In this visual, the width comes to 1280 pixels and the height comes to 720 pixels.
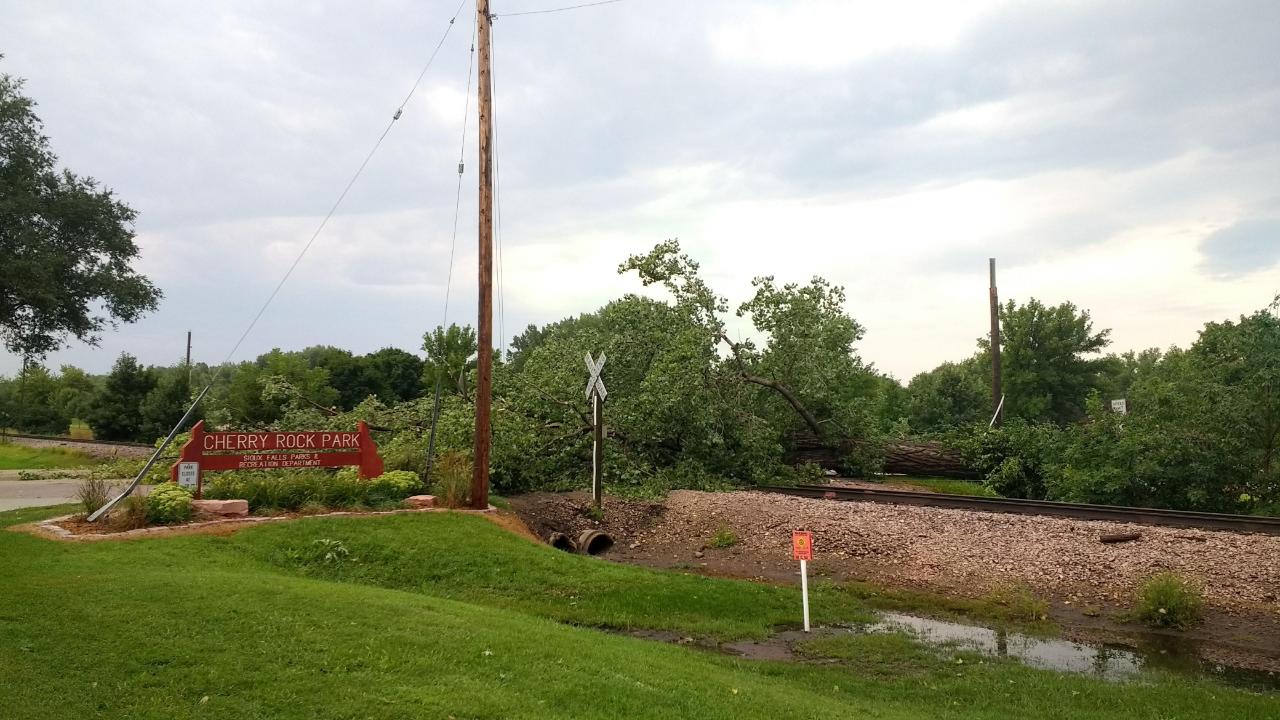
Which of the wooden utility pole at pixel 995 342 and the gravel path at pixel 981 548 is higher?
the wooden utility pole at pixel 995 342

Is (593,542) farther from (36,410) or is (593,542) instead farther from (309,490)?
(36,410)

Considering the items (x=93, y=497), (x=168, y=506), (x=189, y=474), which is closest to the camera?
(x=168, y=506)

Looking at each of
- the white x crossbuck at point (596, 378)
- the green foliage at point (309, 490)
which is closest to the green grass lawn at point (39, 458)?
the green foliage at point (309, 490)

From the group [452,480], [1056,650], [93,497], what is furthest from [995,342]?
[93,497]

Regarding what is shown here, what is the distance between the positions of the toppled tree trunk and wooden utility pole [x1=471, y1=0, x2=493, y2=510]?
11.3 metres

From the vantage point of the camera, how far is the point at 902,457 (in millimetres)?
24000

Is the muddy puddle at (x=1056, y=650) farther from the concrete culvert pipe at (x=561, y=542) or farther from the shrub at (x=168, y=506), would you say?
the shrub at (x=168, y=506)

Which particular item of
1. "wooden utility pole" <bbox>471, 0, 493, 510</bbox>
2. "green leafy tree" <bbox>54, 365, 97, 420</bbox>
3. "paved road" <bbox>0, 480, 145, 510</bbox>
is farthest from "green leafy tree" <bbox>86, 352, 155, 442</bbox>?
"wooden utility pole" <bbox>471, 0, 493, 510</bbox>

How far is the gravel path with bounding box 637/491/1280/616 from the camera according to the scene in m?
10.4

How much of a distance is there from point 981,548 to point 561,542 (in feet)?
20.8

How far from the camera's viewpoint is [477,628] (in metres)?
7.19

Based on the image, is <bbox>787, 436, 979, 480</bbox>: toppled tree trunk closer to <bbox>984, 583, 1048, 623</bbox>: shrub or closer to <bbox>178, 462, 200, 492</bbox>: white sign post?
<bbox>984, 583, 1048, 623</bbox>: shrub

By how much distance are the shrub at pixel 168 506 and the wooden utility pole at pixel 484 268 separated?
4124 millimetres

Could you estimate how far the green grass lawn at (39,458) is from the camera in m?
27.0
